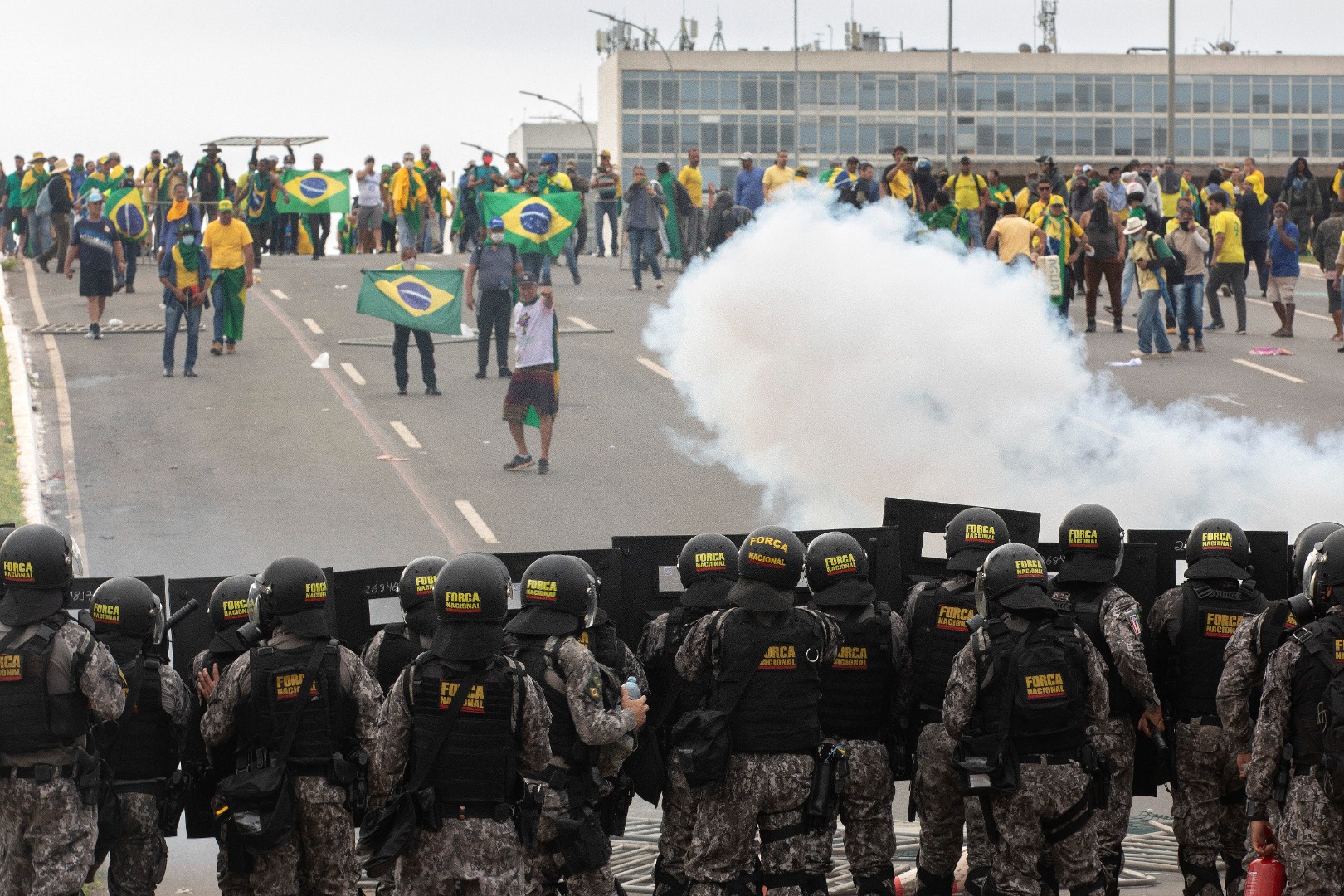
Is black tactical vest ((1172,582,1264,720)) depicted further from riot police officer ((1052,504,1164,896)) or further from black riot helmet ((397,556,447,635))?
black riot helmet ((397,556,447,635))

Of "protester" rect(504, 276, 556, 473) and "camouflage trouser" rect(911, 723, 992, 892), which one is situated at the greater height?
"protester" rect(504, 276, 556, 473)

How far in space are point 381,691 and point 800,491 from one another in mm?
8604

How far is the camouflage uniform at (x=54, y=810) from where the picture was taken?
6527 mm

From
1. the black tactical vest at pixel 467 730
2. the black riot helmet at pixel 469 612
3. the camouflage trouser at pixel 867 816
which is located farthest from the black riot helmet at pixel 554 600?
the camouflage trouser at pixel 867 816

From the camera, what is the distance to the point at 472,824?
6.16 meters

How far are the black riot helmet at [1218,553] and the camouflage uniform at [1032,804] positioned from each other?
40.0 inches

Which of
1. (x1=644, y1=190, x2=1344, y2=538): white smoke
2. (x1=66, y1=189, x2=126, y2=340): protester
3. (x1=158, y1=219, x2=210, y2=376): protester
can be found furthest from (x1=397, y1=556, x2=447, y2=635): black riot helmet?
(x1=66, y1=189, x2=126, y2=340): protester

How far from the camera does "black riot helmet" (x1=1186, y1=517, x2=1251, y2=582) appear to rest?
761 cm

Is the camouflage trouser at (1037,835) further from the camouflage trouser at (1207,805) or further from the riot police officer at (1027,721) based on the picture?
the camouflage trouser at (1207,805)

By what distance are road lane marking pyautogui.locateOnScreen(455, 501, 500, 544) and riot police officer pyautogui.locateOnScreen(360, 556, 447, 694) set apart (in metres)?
6.89

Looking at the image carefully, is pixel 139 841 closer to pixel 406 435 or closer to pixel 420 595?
pixel 420 595

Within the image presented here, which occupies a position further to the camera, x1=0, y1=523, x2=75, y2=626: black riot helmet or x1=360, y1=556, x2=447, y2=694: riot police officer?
x1=360, y1=556, x2=447, y2=694: riot police officer

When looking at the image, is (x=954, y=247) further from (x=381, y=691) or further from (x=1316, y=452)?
(x=381, y=691)

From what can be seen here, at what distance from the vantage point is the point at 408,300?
1933cm
